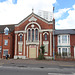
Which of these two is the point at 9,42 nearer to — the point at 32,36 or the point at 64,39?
the point at 32,36

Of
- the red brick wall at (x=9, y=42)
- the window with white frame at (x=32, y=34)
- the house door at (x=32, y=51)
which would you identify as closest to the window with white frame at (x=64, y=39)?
the window with white frame at (x=32, y=34)

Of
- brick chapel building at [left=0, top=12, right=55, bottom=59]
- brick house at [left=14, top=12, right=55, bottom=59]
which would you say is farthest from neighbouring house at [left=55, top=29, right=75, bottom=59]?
brick house at [left=14, top=12, right=55, bottom=59]

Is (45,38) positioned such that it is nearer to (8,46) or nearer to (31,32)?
(31,32)

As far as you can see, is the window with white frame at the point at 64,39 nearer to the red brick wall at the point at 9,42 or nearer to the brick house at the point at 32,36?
the brick house at the point at 32,36

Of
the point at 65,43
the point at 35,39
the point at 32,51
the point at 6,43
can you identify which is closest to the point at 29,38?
the point at 35,39

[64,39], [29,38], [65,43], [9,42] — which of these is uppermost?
[29,38]

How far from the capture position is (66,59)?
21672 millimetres

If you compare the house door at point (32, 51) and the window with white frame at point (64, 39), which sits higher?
→ the window with white frame at point (64, 39)

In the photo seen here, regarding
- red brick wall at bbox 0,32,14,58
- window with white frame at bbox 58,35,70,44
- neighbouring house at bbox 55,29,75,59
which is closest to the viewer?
neighbouring house at bbox 55,29,75,59

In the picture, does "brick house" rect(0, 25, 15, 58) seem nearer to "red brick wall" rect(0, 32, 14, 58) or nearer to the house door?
"red brick wall" rect(0, 32, 14, 58)

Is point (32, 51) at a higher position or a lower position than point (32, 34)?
lower

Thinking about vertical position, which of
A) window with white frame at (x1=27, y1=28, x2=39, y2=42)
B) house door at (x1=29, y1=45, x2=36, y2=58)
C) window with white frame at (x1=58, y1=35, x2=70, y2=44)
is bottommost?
house door at (x1=29, y1=45, x2=36, y2=58)

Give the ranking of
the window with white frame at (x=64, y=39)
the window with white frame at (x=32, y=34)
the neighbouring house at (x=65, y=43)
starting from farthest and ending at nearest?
the window with white frame at (x=32, y=34), the window with white frame at (x=64, y=39), the neighbouring house at (x=65, y=43)

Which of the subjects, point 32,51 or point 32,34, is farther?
point 32,34
